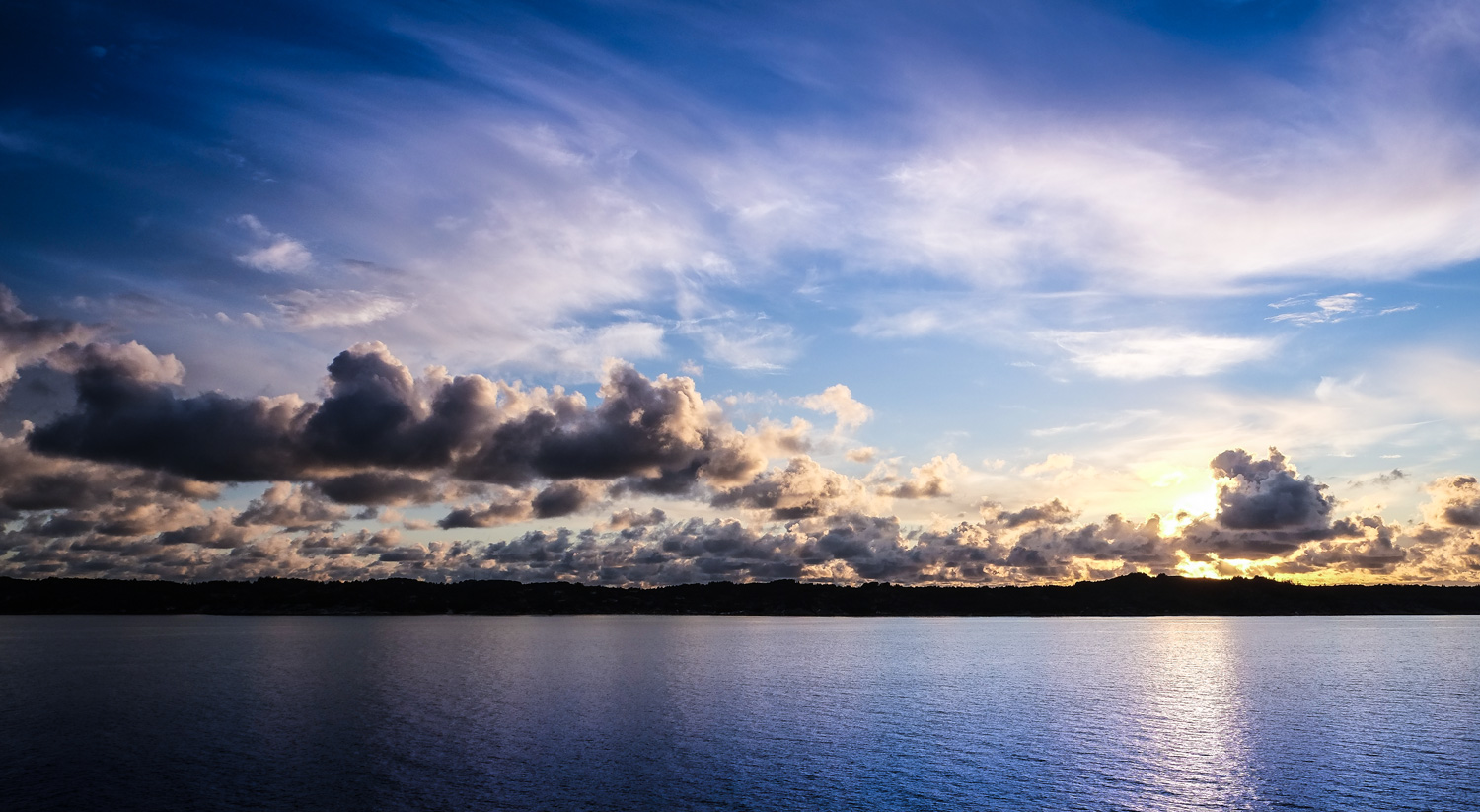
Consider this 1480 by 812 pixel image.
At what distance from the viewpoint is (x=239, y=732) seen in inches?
3068

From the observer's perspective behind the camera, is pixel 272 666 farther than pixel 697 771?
Yes

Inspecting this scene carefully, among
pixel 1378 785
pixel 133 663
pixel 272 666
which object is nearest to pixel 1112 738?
pixel 1378 785

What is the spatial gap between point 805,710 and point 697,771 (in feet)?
120

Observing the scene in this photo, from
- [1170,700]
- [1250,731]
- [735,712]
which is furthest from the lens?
[1170,700]

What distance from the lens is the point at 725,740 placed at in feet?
252

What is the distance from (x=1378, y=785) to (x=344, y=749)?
260 ft

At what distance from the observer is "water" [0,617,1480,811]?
56.9 m

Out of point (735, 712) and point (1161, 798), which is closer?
point (1161, 798)

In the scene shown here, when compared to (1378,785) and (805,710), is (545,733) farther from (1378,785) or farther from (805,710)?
(1378,785)

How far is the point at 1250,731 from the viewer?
84938 millimetres

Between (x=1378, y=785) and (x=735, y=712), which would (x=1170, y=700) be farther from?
(x=735, y=712)

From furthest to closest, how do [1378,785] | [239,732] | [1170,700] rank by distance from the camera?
1. [1170,700]
2. [239,732]
3. [1378,785]

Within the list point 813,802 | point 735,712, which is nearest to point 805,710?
point 735,712

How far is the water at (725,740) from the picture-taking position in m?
56.9
